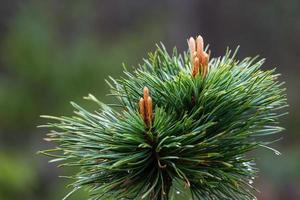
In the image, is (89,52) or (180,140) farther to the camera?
(89,52)

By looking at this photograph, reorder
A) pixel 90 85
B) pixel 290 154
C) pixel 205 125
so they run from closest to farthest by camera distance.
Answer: pixel 205 125
pixel 90 85
pixel 290 154

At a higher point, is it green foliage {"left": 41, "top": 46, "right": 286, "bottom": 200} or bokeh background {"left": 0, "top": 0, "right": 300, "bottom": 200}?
bokeh background {"left": 0, "top": 0, "right": 300, "bottom": 200}

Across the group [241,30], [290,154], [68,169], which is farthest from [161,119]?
[241,30]

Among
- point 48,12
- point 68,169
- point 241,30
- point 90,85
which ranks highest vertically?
point 241,30

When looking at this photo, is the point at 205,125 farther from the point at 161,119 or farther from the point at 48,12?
the point at 48,12

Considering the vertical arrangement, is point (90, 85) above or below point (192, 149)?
above
